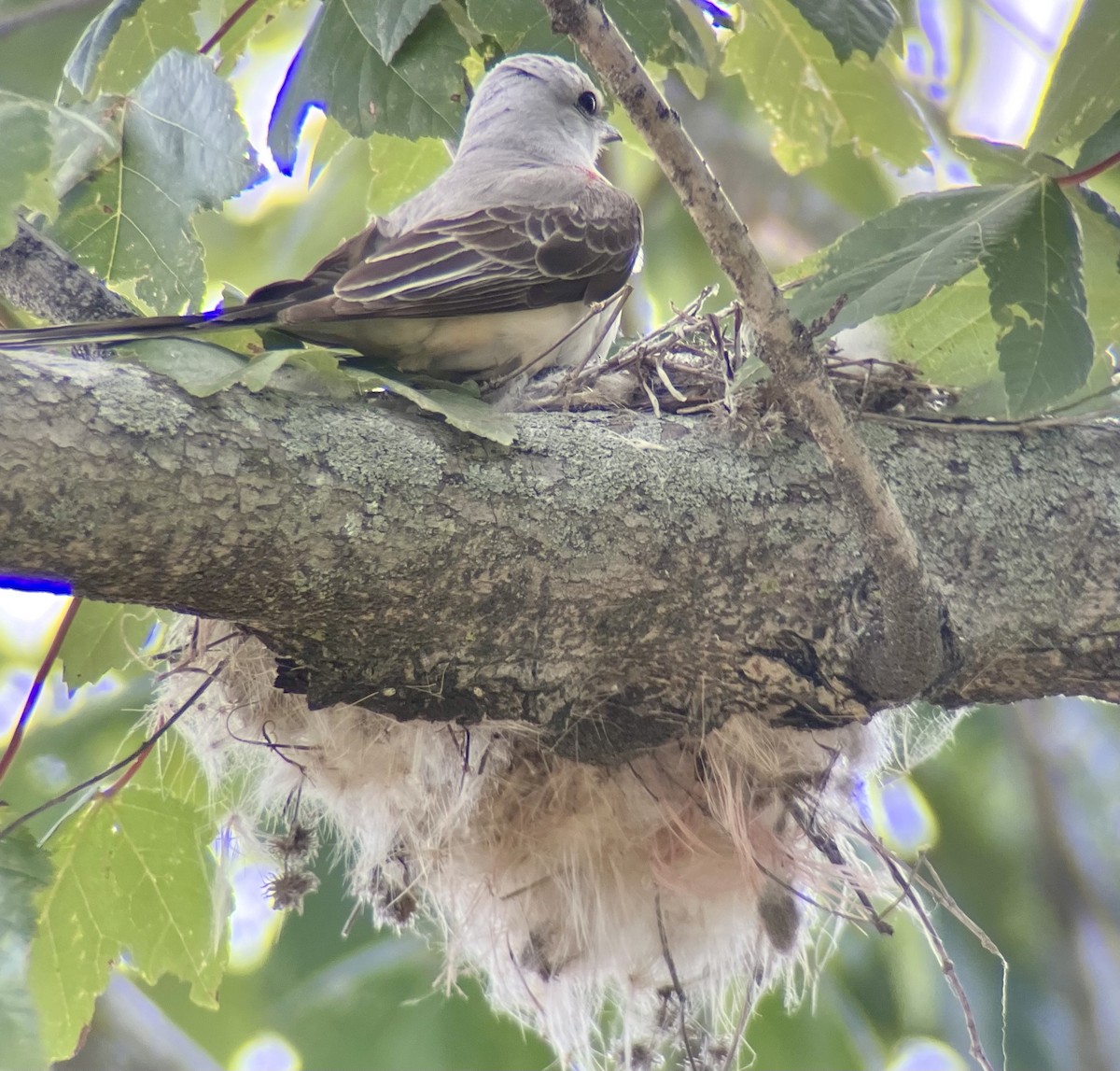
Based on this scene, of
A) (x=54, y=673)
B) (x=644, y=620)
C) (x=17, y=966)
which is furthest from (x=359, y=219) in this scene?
(x=17, y=966)

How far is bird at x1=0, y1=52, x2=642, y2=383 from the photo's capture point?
2312 mm

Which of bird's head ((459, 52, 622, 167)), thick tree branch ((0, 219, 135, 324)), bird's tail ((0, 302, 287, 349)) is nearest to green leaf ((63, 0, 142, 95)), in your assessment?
thick tree branch ((0, 219, 135, 324))

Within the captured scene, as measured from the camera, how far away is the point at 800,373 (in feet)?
6.11

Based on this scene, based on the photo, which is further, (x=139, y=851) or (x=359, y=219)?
(x=359, y=219)

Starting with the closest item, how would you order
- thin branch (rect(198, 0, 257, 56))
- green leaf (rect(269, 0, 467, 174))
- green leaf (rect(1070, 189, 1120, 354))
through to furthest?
green leaf (rect(1070, 189, 1120, 354)), green leaf (rect(269, 0, 467, 174)), thin branch (rect(198, 0, 257, 56))

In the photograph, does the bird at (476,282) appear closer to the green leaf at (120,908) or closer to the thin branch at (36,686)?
the thin branch at (36,686)

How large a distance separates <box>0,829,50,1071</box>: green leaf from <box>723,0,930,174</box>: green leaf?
2423mm

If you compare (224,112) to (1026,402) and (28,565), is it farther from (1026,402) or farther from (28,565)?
(1026,402)

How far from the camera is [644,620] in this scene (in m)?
2.05

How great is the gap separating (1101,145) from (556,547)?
1.07 meters

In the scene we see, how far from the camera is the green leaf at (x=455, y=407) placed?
74.3 inches

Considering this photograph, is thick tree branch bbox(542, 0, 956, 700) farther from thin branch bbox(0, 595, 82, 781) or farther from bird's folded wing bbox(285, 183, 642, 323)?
thin branch bbox(0, 595, 82, 781)

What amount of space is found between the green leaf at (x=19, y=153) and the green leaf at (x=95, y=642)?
0.94 m

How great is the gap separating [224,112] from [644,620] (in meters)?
1.13
